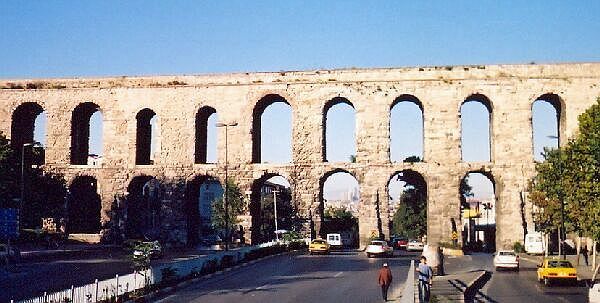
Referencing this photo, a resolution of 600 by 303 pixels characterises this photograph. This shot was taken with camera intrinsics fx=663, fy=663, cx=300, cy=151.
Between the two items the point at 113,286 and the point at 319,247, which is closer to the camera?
the point at 113,286

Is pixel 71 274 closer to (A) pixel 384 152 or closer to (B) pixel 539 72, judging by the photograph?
(A) pixel 384 152

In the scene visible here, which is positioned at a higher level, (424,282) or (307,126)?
(307,126)

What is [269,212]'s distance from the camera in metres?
85.8

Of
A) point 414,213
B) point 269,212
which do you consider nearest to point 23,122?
point 269,212

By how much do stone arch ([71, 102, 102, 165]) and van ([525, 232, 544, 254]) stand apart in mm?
35527

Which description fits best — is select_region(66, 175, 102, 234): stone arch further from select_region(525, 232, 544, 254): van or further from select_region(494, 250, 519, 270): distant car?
select_region(525, 232, 544, 254): van

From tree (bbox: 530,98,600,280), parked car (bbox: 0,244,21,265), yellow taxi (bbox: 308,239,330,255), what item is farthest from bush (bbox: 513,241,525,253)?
parked car (bbox: 0,244,21,265)

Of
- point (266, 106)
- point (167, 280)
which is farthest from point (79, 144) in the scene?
point (167, 280)

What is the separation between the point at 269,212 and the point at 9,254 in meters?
53.4

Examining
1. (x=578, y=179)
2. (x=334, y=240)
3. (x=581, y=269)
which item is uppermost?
(x=578, y=179)

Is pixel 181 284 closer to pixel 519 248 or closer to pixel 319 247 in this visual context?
pixel 319 247

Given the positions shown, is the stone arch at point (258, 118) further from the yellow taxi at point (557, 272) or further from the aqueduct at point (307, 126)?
the yellow taxi at point (557, 272)

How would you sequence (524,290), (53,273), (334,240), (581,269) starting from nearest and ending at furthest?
(524,290), (53,273), (581,269), (334,240)

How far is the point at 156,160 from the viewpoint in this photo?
53.8 m
